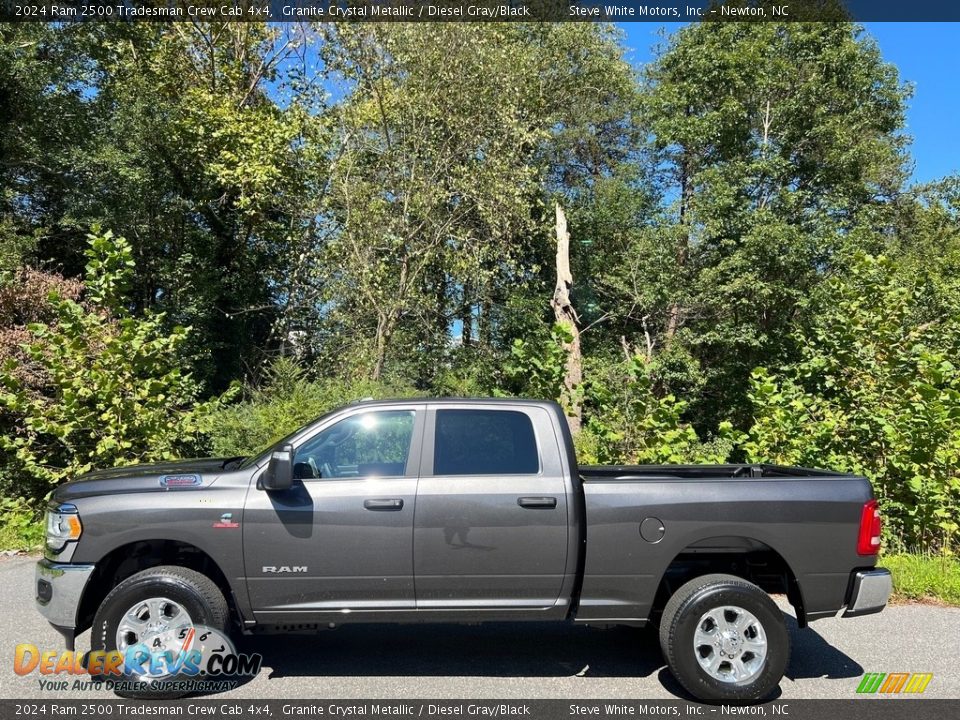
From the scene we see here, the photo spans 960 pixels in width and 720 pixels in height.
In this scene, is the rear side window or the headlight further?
the rear side window

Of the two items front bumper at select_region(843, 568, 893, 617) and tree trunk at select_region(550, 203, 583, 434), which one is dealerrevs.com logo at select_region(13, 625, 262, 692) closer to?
front bumper at select_region(843, 568, 893, 617)

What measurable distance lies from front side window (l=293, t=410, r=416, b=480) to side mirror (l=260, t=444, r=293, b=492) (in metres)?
0.30

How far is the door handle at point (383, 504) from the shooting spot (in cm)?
496

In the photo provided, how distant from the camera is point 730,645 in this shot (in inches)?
192

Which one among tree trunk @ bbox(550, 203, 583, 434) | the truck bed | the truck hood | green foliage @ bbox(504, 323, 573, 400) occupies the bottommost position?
the truck bed

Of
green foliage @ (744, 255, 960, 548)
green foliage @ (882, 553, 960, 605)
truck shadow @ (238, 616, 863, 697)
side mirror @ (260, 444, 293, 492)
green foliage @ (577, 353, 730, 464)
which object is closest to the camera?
side mirror @ (260, 444, 293, 492)

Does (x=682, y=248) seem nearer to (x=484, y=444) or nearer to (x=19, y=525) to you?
(x=19, y=525)

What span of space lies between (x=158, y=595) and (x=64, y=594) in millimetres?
589

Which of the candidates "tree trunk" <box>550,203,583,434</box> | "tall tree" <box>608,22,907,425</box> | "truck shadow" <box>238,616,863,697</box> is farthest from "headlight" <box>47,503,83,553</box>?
"tall tree" <box>608,22,907,425</box>

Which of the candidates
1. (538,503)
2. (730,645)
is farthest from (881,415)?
(538,503)

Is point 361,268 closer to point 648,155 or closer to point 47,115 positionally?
point 47,115

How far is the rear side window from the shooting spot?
5.13m

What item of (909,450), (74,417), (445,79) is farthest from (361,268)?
(909,450)

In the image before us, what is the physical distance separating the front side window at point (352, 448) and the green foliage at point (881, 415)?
616 centimetres
